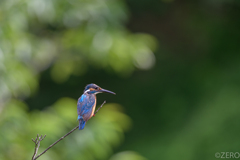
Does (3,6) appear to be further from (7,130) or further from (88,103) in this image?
(88,103)

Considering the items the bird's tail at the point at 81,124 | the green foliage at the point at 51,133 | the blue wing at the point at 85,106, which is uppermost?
the green foliage at the point at 51,133

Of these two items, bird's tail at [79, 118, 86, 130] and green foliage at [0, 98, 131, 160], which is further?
green foliage at [0, 98, 131, 160]

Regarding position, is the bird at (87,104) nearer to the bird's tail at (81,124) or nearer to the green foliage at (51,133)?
the bird's tail at (81,124)

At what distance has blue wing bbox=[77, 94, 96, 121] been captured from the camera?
1130 millimetres

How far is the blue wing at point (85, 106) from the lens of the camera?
3.71ft

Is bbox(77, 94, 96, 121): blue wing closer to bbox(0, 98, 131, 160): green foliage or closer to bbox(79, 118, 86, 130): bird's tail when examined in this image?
bbox(79, 118, 86, 130): bird's tail

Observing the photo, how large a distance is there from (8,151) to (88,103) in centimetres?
190

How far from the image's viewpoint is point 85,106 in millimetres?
1147

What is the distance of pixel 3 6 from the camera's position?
3209 mm

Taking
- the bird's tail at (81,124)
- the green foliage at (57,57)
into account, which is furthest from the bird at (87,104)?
the green foliage at (57,57)

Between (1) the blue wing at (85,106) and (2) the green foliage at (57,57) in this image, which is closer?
(1) the blue wing at (85,106)

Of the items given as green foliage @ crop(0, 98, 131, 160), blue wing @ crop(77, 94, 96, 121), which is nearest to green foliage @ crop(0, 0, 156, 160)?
green foliage @ crop(0, 98, 131, 160)

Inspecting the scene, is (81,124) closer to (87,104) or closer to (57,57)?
(87,104)

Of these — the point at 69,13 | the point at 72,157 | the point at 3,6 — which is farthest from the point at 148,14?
the point at 72,157
